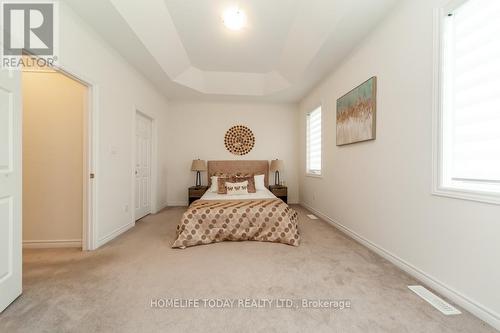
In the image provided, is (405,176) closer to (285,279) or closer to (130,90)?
(285,279)

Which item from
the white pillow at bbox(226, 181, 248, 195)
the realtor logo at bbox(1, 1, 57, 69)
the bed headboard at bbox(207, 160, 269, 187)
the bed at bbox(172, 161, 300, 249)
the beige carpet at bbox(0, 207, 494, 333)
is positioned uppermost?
the realtor logo at bbox(1, 1, 57, 69)

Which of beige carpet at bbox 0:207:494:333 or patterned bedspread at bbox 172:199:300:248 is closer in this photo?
beige carpet at bbox 0:207:494:333

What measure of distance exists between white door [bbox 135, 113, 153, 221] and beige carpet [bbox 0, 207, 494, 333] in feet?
4.35

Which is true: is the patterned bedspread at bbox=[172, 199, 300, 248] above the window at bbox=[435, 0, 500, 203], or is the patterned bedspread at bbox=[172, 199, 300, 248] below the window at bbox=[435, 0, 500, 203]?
below

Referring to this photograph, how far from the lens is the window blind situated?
136 cm

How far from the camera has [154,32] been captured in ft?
8.91

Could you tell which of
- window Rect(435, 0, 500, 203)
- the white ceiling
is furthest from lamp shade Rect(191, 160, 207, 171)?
window Rect(435, 0, 500, 203)

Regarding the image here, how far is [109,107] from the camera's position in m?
2.79

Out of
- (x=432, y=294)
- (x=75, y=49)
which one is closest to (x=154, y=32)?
(x=75, y=49)

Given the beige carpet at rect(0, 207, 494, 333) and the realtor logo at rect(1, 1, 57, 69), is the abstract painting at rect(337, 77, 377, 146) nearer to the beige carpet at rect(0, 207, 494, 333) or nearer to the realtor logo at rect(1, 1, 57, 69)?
the beige carpet at rect(0, 207, 494, 333)

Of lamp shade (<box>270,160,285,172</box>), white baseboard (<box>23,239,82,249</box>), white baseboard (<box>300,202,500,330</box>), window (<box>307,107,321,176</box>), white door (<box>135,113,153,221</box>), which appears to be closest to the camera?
white baseboard (<box>300,202,500,330</box>)

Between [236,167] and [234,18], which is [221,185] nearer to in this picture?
[236,167]

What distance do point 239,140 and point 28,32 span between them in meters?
3.73

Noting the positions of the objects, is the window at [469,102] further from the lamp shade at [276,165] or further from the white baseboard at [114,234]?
the white baseboard at [114,234]
